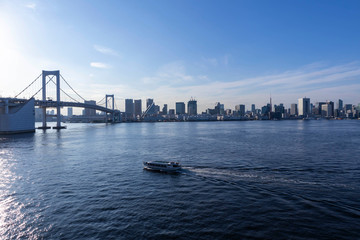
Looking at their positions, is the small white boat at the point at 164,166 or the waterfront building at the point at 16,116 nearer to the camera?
the small white boat at the point at 164,166

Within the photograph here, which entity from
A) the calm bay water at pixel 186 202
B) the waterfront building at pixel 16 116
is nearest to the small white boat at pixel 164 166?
the calm bay water at pixel 186 202

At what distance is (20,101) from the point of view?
3295 inches

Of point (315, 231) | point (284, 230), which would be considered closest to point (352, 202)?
point (315, 231)

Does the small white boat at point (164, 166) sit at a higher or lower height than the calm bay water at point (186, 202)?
higher

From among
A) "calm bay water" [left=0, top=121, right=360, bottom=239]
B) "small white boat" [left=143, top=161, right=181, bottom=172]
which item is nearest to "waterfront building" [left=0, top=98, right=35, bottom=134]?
"calm bay water" [left=0, top=121, right=360, bottom=239]

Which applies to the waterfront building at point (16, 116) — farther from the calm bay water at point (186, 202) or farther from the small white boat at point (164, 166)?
the small white boat at point (164, 166)

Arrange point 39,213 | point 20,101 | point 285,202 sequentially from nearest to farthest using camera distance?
point 39,213
point 285,202
point 20,101

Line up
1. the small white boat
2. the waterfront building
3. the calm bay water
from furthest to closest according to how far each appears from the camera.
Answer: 1. the waterfront building
2. the small white boat
3. the calm bay water

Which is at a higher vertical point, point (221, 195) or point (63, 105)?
point (63, 105)

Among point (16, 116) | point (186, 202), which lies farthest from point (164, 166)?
point (16, 116)

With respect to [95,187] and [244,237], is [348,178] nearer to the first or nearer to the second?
[244,237]

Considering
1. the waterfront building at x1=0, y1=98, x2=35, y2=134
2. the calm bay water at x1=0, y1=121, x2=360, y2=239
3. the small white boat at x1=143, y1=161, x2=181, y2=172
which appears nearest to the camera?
the calm bay water at x1=0, y1=121, x2=360, y2=239

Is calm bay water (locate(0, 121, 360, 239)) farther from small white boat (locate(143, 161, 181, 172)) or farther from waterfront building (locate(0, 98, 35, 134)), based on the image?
waterfront building (locate(0, 98, 35, 134))

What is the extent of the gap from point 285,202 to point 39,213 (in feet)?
57.2
